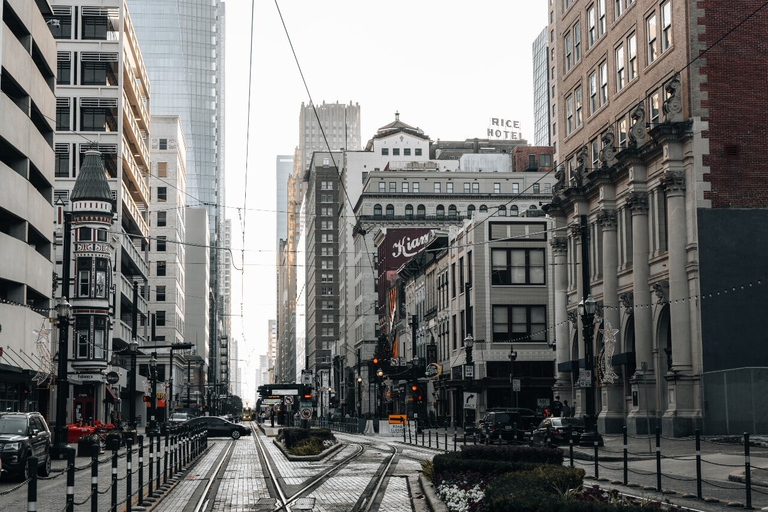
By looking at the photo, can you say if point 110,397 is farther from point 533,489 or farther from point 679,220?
point 533,489

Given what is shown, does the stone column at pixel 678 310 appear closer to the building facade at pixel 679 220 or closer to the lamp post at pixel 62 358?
the building facade at pixel 679 220

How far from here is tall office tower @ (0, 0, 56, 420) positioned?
46.3 metres

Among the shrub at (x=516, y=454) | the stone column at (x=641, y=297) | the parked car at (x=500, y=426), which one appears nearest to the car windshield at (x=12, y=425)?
the shrub at (x=516, y=454)

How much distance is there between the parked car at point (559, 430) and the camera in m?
40.5

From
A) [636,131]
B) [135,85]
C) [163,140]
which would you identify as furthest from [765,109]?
[163,140]

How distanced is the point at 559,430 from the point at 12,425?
71.5 ft

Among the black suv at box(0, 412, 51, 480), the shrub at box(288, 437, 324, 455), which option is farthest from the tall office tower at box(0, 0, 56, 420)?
the black suv at box(0, 412, 51, 480)

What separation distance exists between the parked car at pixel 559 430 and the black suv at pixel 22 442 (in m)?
19.9

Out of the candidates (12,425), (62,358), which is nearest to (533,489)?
(12,425)

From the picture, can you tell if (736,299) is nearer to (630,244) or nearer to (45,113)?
(630,244)

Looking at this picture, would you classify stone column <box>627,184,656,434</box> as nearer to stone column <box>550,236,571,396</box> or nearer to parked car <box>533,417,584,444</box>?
parked car <box>533,417,584,444</box>

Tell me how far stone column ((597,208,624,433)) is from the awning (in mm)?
36639

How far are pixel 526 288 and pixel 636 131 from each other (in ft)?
92.4

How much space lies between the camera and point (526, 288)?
3034 inches
